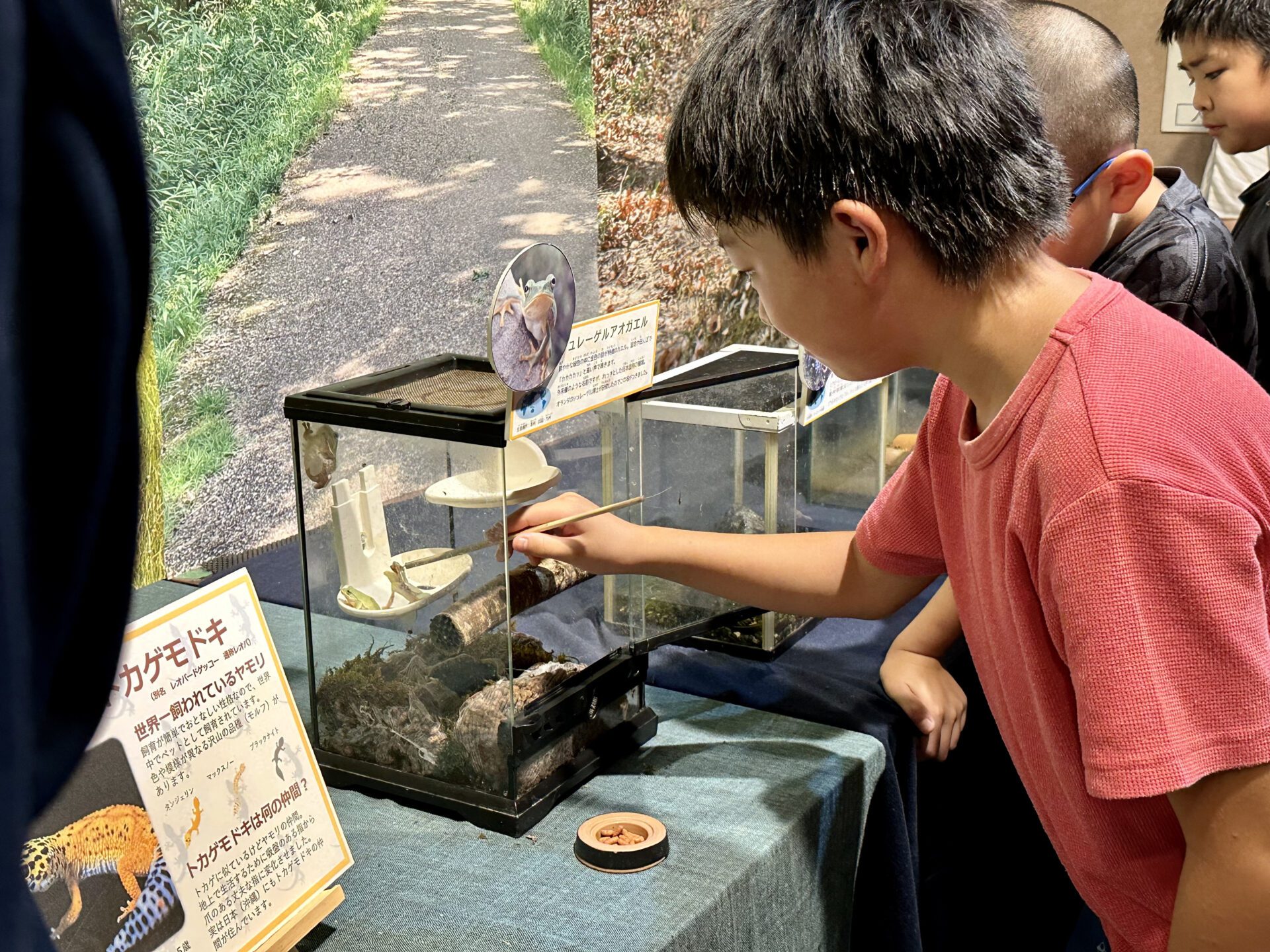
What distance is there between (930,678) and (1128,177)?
2.03 ft

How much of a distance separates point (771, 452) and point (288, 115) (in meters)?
0.99

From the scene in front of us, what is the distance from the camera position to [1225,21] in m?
1.93

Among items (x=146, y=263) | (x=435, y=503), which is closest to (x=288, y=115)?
(x=435, y=503)

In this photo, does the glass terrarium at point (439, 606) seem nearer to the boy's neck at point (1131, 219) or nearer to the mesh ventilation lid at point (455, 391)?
the mesh ventilation lid at point (455, 391)

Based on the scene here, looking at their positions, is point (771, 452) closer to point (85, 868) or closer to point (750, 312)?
point (85, 868)

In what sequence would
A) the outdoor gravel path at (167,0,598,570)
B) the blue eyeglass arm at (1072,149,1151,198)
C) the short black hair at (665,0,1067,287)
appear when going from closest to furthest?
the short black hair at (665,0,1067,287) < the blue eyeglass arm at (1072,149,1151,198) < the outdoor gravel path at (167,0,598,570)

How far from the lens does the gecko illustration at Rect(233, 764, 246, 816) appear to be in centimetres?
86

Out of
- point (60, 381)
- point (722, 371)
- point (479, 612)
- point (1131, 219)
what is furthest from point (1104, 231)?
point (60, 381)

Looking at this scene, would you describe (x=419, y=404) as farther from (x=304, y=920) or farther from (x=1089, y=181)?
(x=1089, y=181)

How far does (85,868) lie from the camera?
753 mm

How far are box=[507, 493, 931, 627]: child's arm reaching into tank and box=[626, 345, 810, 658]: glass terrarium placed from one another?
12 cm

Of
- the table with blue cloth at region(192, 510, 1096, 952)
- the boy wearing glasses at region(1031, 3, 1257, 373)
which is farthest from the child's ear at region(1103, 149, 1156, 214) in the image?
the table with blue cloth at region(192, 510, 1096, 952)

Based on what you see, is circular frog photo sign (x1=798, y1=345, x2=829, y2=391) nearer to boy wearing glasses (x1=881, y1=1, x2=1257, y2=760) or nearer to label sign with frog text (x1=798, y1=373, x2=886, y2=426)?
label sign with frog text (x1=798, y1=373, x2=886, y2=426)

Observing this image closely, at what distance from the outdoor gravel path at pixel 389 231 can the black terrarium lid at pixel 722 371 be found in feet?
2.43
